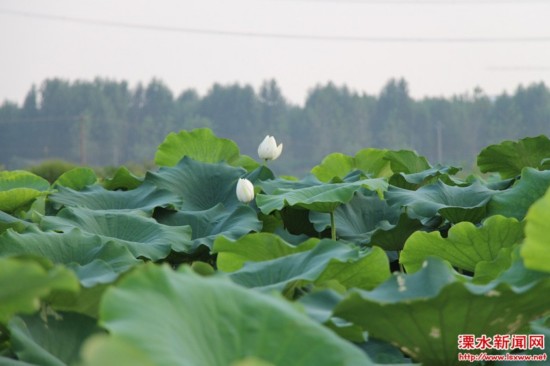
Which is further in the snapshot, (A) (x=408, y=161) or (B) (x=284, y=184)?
(A) (x=408, y=161)

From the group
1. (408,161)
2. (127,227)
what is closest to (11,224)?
(127,227)

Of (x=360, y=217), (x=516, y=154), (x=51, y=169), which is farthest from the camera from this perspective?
(x=51, y=169)

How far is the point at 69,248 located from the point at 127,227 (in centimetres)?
28

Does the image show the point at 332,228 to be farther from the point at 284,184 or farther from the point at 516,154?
the point at 516,154

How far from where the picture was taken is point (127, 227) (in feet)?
4.54

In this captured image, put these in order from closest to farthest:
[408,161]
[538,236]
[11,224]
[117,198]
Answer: [538,236] < [11,224] < [117,198] < [408,161]

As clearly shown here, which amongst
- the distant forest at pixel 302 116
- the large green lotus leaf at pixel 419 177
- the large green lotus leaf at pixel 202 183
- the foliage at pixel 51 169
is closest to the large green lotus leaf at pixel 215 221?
the large green lotus leaf at pixel 202 183

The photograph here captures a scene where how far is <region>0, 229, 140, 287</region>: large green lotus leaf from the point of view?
1.05m

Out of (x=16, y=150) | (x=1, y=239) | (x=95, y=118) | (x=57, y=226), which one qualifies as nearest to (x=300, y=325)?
(x=1, y=239)

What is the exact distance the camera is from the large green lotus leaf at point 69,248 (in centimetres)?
105

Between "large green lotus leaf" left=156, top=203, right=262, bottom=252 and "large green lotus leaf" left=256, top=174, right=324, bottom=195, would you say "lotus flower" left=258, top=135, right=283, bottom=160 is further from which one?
"large green lotus leaf" left=156, top=203, right=262, bottom=252

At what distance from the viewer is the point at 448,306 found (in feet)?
2.34

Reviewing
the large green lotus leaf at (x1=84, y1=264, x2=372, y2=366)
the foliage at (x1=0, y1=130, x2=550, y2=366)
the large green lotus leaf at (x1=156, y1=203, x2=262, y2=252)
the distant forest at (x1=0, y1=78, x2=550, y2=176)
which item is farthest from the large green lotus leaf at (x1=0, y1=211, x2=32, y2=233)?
the distant forest at (x1=0, y1=78, x2=550, y2=176)

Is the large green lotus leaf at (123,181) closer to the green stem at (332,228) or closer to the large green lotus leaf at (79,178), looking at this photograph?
the large green lotus leaf at (79,178)
